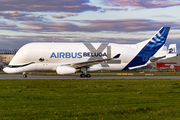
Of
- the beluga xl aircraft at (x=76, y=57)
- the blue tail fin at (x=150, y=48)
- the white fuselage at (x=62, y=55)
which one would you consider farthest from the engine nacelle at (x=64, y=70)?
the blue tail fin at (x=150, y=48)

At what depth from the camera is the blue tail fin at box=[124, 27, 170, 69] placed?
4247 centimetres

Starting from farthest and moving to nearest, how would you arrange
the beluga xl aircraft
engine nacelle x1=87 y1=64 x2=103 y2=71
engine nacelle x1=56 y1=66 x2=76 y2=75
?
engine nacelle x1=87 y1=64 x2=103 y2=71, the beluga xl aircraft, engine nacelle x1=56 y1=66 x2=76 y2=75

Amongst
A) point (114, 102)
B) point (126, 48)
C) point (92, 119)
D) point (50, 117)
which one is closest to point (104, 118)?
point (92, 119)

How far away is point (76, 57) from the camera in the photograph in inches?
1553

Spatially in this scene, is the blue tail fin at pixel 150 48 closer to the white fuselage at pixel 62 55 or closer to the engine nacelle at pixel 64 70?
the white fuselage at pixel 62 55

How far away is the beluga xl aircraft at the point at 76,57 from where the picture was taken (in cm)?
3803

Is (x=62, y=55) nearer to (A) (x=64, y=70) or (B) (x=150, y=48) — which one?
(A) (x=64, y=70)

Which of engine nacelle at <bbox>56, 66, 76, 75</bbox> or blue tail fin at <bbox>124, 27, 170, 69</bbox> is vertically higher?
blue tail fin at <bbox>124, 27, 170, 69</bbox>

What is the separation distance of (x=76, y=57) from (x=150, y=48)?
14.4 meters

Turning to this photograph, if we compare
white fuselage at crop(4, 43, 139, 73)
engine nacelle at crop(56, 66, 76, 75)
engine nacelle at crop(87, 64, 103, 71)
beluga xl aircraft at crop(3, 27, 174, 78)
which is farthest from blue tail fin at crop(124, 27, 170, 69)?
engine nacelle at crop(56, 66, 76, 75)

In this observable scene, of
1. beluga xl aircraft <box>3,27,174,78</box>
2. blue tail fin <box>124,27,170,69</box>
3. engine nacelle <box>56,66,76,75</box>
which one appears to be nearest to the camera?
engine nacelle <box>56,66,76,75</box>

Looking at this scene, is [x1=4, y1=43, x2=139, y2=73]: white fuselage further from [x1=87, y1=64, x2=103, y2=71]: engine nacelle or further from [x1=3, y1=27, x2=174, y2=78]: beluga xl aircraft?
[x1=87, y1=64, x2=103, y2=71]: engine nacelle

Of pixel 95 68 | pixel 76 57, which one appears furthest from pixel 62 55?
pixel 95 68

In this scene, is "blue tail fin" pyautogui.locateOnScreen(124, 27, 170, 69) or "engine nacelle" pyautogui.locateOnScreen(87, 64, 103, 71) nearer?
"engine nacelle" pyautogui.locateOnScreen(87, 64, 103, 71)
